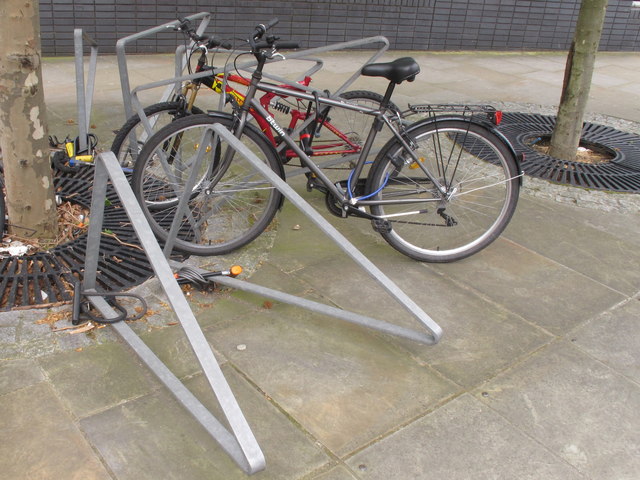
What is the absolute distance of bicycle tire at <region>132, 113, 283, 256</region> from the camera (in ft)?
11.7

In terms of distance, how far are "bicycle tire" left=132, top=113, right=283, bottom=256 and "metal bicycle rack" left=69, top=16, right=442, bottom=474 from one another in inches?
12.8

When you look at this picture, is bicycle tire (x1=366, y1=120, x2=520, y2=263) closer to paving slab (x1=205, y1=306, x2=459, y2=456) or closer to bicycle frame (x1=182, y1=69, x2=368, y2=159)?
Result: bicycle frame (x1=182, y1=69, x2=368, y2=159)

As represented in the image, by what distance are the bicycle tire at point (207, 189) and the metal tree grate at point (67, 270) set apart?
21 centimetres

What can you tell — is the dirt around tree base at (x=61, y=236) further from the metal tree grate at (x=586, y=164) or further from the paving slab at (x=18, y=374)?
the metal tree grate at (x=586, y=164)

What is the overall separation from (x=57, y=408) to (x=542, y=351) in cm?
217

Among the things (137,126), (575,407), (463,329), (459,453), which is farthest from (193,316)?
(137,126)

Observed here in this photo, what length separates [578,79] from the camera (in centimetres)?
543

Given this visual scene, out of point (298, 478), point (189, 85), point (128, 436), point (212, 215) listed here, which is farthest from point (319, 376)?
point (189, 85)

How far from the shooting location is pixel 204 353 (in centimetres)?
232

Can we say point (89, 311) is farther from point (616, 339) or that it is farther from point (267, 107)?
point (616, 339)

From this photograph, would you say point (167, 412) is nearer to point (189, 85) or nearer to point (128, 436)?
point (128, 436)

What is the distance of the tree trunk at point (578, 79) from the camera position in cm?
525

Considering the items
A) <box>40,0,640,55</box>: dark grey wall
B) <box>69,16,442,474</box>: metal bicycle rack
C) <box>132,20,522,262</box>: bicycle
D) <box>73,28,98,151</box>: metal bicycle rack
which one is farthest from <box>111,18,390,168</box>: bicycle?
<box>40,0,640,55</box>: dark grey wall

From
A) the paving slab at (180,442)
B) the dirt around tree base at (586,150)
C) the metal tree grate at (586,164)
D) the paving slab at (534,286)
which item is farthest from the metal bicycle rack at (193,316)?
the dirt around tree base at (586,150)
